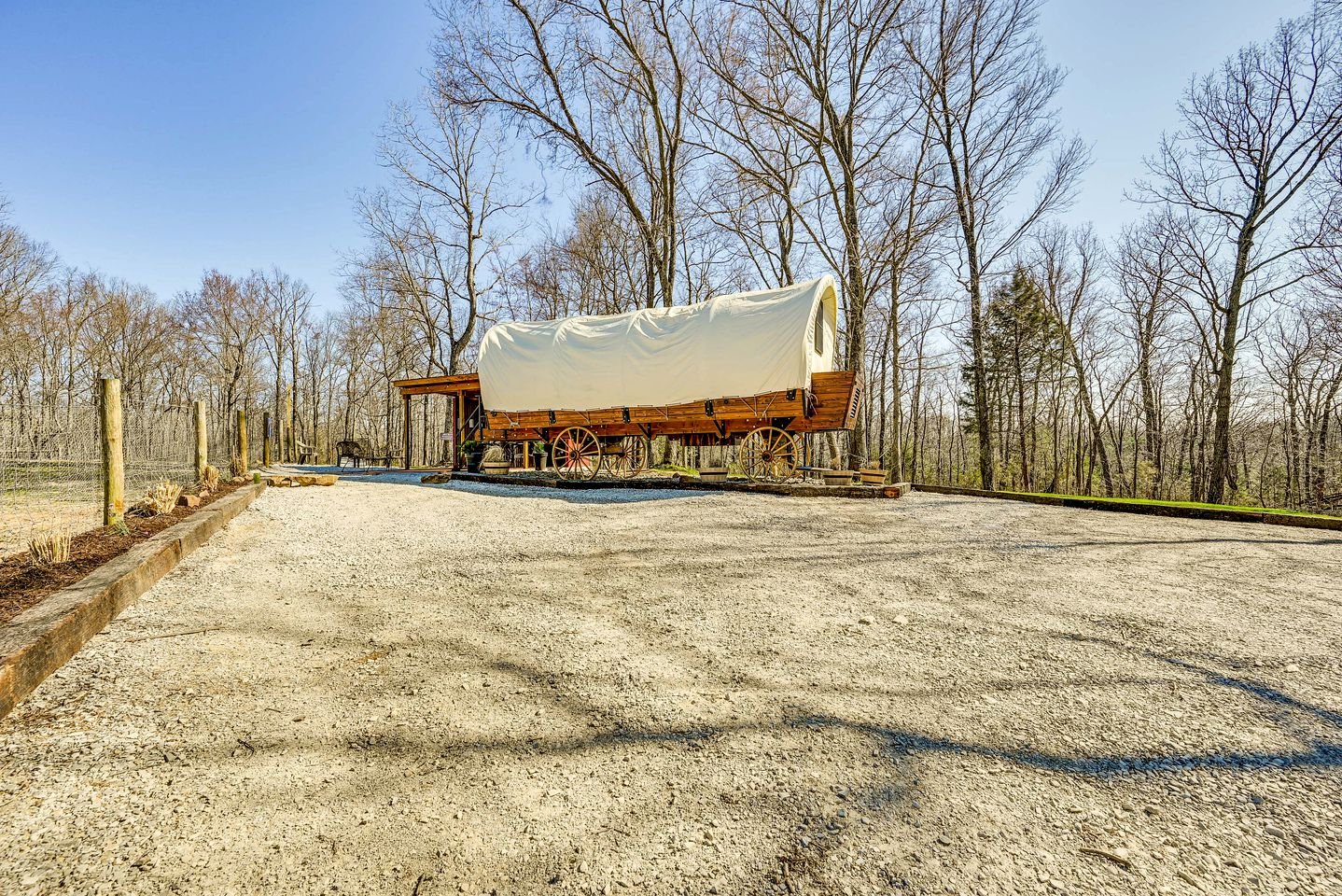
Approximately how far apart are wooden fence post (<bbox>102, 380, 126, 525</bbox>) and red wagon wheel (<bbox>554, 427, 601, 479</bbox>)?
6.05 metres

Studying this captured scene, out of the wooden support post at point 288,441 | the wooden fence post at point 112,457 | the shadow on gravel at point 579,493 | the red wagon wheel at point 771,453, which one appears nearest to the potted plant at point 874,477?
the red wagon wheel at point 771,453

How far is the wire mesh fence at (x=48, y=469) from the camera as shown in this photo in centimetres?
527

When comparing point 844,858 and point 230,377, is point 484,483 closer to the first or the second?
point 844,858

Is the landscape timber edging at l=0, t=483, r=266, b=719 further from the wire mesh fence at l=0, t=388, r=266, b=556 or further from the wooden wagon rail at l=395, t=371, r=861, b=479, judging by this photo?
the wooden wagon rail at l=395, t=371, r=861, b=479

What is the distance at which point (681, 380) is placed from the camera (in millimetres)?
8828

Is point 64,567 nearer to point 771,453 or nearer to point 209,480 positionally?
point 209,480

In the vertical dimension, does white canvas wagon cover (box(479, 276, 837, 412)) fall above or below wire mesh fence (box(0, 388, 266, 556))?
above

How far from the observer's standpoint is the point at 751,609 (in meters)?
3.01

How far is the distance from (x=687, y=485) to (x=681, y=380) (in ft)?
5.89

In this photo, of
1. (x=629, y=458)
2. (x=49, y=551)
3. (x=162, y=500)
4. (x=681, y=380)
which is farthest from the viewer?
(x=629, y=458)

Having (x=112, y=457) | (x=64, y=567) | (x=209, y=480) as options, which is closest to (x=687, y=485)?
(x=112, y=457)

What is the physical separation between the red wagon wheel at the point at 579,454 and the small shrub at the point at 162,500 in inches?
A: 215

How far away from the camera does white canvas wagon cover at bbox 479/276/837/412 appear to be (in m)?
8.28

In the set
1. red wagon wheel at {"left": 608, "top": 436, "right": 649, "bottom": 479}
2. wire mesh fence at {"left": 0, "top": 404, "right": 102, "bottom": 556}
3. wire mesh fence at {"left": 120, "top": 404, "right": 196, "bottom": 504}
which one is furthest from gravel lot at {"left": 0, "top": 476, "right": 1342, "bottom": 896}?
red wagon wheel at {"left": 608, "top": 436, "right": 649, "bottom": 479}
